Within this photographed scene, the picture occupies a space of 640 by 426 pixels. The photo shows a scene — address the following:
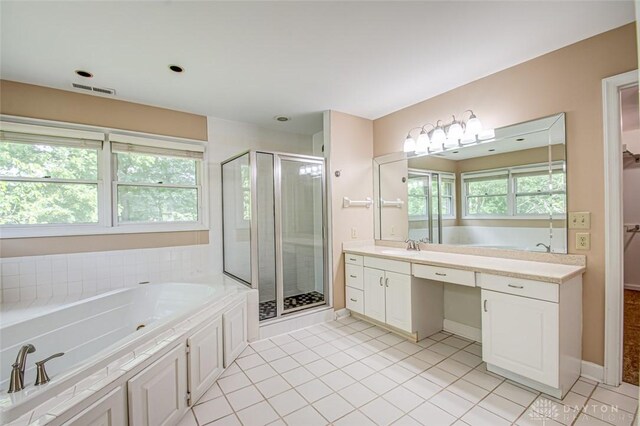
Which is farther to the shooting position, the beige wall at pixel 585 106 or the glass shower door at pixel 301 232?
the glass shower door at pixel 301 232

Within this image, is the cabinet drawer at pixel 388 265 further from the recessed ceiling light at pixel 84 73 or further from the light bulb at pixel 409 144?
the recessed ceiling light at pixel 84 73

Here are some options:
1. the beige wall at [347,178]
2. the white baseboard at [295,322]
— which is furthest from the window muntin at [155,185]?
the beige wall at [347,178]

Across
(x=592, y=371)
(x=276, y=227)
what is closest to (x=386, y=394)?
(x=592, y=371)

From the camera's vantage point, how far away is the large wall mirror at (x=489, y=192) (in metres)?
2.11

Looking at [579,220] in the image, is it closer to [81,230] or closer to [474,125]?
[474,125]

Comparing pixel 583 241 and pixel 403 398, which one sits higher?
pixel 583 241

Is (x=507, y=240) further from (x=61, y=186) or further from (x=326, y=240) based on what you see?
(x=61, y=186)

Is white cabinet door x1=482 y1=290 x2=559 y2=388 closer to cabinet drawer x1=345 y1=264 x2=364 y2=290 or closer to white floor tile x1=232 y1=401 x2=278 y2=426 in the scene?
cabinet drawer x1=345 y1=264 x2=364 y2=290

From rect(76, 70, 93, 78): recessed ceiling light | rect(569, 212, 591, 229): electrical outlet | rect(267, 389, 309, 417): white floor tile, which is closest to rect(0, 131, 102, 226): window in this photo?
rect(76, 70, 93, 78): recessed ceiling light

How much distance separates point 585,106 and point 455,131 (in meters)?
0.90

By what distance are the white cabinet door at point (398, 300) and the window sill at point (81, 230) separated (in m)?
2.35

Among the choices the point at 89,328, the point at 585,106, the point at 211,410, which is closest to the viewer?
the point at 211,410

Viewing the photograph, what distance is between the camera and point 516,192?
234 centimetres

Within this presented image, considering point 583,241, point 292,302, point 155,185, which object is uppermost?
point 155,185
